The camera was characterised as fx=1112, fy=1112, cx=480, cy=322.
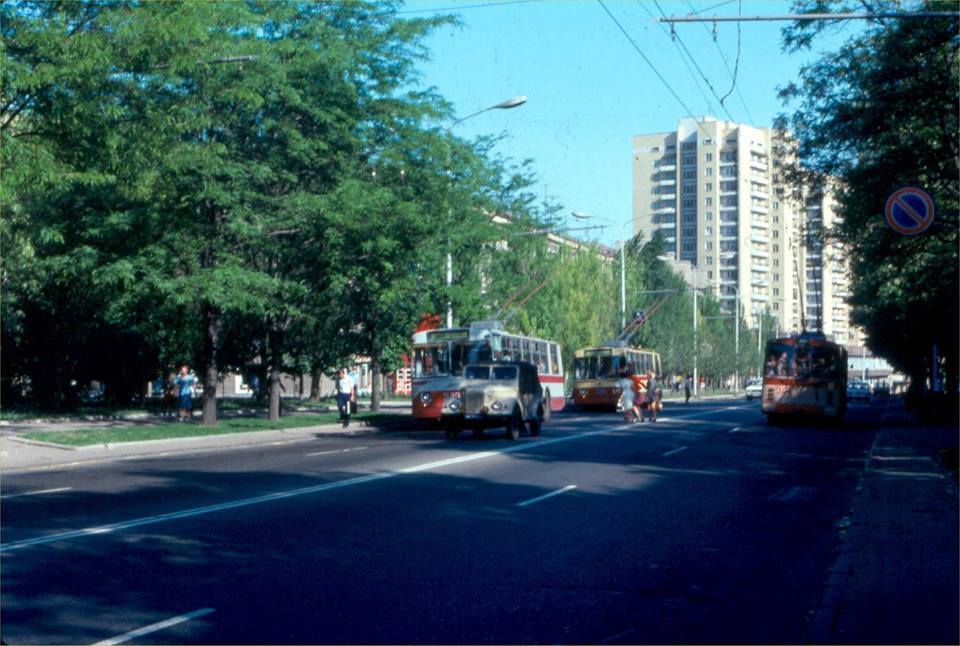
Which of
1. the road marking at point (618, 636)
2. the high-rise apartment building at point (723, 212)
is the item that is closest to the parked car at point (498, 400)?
the road marking at point (618, 636)

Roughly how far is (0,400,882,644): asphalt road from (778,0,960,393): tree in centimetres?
468

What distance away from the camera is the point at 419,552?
1055 centimetres

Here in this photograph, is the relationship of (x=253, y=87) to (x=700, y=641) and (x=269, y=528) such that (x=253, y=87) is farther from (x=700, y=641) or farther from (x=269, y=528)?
(x=700, y=641)

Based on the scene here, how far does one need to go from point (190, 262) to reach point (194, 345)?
9.76 m

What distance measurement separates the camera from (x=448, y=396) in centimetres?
2989

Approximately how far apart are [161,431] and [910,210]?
2052cm

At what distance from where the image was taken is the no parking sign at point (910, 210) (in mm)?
14203

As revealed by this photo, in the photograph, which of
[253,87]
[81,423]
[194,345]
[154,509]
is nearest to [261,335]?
[194,345]

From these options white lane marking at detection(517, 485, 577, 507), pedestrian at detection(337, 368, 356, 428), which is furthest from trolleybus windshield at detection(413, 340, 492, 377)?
white lane marking at detection(517, 485, 577, 507)

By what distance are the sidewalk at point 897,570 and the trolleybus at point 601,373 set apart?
3191cm

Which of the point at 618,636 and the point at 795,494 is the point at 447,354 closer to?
the point at 795,494

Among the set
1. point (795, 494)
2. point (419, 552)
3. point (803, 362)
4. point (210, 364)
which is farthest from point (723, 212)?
point (419, 552)

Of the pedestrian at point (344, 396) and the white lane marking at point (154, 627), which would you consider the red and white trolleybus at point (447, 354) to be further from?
the white lane marking at point (154, 627)

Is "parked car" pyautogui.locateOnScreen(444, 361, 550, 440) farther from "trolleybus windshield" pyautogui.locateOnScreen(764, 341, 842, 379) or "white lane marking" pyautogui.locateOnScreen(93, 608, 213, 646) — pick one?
"white lane marking" pyautogui.locateOnScreen(93, 608, 213, 646)
